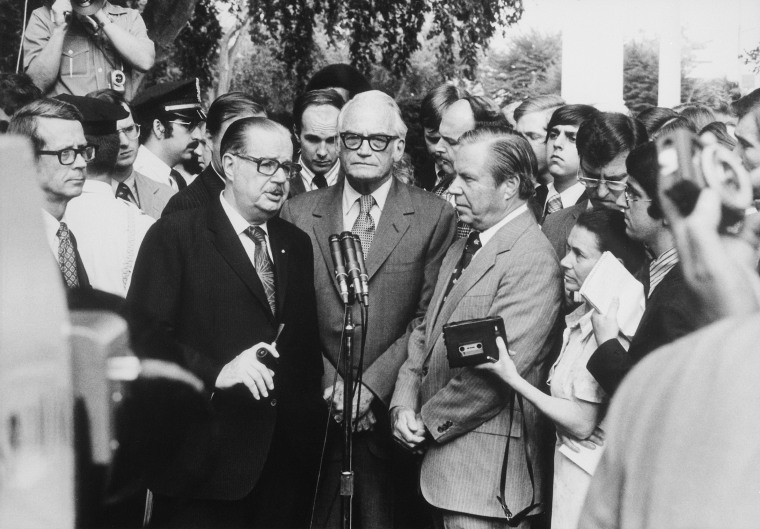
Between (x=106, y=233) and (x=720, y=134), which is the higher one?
(x=720, y=134)

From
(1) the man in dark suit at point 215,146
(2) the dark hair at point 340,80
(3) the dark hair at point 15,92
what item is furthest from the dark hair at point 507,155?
(2) the dark hair at point 340,80

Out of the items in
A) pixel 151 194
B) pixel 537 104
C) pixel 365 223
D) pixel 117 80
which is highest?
pixel 117 80

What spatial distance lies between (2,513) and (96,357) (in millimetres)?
427

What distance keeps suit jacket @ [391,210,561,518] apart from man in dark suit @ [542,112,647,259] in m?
0.34

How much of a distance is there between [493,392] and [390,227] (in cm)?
77

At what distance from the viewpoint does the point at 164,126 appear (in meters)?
4.22

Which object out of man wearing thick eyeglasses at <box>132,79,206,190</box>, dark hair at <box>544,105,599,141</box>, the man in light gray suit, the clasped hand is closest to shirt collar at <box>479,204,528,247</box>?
the man in light gray suit

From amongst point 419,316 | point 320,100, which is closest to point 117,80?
point 320,100

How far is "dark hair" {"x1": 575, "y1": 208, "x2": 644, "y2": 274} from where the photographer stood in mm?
2619

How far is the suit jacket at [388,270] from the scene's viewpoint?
312cm

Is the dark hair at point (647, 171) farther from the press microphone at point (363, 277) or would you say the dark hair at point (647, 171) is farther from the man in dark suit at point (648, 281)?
the press microphone at point (363, 277)

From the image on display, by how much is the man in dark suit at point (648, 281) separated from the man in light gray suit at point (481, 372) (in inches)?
14.3

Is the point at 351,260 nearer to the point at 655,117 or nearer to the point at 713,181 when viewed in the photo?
the point at 713,181

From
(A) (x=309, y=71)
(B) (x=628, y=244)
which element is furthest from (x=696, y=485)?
(A) (x=309, y=71)
